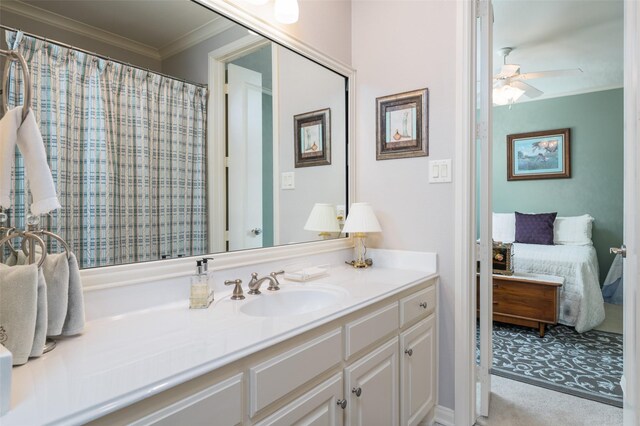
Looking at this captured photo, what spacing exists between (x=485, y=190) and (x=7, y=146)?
196cm

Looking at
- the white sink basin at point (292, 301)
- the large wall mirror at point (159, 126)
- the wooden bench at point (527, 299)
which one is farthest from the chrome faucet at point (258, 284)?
the wooden bench at point (527, 299)

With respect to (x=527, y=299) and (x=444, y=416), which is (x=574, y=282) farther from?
(x=444, y=416)

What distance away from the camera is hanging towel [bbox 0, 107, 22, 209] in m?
0.79

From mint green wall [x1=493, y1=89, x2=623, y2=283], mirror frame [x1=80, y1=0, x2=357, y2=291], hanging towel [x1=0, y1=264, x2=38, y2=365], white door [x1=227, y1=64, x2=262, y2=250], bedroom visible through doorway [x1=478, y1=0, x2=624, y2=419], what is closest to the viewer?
hanging towel [x1=0, y1=264, x2=38, y2=365]

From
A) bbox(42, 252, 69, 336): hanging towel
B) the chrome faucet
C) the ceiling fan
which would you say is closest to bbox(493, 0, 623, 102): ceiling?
the ceiling fan

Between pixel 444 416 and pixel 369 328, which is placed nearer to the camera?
pixel 369 328

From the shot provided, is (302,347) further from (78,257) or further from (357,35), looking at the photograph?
(357,35)

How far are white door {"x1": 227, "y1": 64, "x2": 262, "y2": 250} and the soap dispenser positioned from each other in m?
0.30

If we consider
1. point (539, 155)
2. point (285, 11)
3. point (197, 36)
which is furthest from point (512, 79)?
point (197, 36)

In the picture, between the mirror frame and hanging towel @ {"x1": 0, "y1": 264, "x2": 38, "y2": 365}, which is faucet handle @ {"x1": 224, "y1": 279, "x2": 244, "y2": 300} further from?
hanging towel @ {"x1": 0, "y1": 264, "x2": 38, "y2": 365}

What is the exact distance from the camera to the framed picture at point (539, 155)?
→ 4695 millimetres

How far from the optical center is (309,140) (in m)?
1.99

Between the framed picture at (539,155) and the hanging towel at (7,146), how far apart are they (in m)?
5.48

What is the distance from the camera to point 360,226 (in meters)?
1.95
